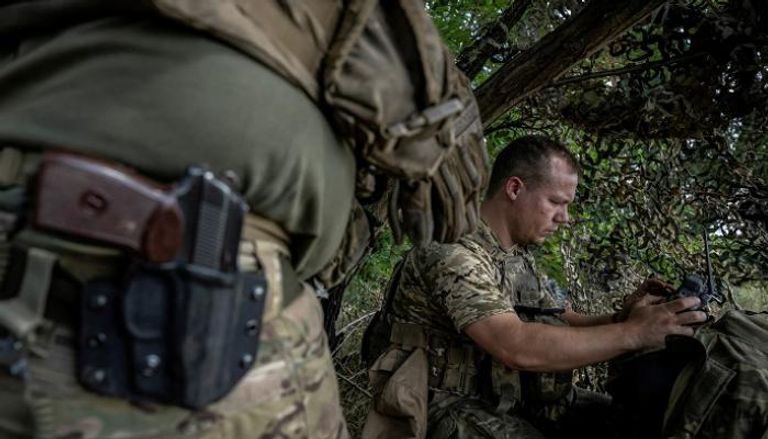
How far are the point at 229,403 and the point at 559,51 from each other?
211 centimetres

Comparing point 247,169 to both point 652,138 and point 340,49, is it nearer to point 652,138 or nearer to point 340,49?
point 340,49

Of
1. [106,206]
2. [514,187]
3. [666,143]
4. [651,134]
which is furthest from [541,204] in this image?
[106,206]

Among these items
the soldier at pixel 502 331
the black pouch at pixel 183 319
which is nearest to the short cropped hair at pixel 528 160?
the soldier at pixel 502 331

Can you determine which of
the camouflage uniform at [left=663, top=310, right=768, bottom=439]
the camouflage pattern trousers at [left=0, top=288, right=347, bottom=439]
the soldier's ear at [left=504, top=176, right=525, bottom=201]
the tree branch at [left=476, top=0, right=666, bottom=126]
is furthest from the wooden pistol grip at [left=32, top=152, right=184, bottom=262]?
the soldier's ear at [left=504, top=176, right=525, bottom=201]

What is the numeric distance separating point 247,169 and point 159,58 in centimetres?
19

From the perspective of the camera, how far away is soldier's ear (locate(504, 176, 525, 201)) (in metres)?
3.03

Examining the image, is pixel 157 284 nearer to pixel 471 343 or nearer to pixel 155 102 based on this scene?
pixel 155 102

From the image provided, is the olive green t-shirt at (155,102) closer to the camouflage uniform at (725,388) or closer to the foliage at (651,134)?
the camouflage uniform at (725,388)

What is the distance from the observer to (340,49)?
1.09 metres

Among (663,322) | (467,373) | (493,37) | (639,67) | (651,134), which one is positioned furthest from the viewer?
(651,134)

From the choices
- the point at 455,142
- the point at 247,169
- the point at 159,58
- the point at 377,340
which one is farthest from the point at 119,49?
the point at 377,340

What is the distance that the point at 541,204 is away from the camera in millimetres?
3018

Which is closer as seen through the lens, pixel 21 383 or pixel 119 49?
pixel 21 383

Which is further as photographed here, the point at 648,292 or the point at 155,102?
the point at 648,292
